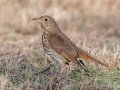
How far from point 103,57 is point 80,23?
10.7 ft

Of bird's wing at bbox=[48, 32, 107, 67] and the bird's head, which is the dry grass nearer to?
bird's wing at bbox=[48, 32, 107, 67]

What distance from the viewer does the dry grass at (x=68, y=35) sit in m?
5.88

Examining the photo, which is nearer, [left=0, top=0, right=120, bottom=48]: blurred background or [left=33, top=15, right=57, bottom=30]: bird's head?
[left=33, top=15, right=57, bottom=30]: bird's head

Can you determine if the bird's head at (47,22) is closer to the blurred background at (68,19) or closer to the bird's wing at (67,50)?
the bird's wing at (67,50)

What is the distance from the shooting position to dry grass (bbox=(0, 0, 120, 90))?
5.88 metres

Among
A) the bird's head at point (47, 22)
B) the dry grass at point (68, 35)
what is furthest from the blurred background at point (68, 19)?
the bird's head at point (47, 22)

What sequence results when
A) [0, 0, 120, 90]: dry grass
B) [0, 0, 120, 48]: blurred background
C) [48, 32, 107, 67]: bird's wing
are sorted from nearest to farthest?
[0, 0, 120, 90]: dry grass
[48, 32, 107, 67]: bird's wing
[0, 0, 120, 48]: blurred background

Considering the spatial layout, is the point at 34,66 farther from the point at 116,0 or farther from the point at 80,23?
the point at 116,0

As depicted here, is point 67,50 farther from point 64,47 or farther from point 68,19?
point 68,19

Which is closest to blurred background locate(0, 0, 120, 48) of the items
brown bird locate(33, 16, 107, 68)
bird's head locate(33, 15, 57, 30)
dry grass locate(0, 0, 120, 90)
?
dry grass locate(0, 0, 120, 90)

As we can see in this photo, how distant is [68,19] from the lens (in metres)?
10.1

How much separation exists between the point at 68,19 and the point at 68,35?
120 cm

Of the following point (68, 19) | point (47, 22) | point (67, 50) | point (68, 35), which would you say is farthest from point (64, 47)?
point (68, 19)

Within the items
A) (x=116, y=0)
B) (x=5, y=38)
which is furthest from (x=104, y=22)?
(x=5, y=38)
